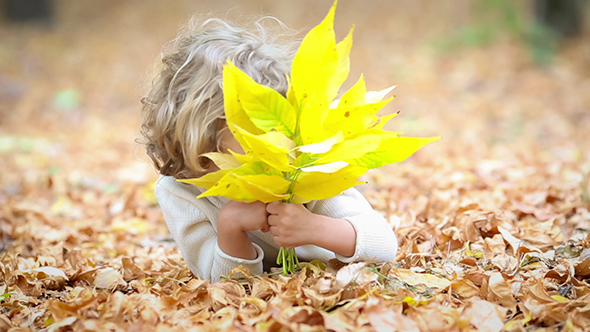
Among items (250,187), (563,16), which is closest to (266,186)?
(250,187)

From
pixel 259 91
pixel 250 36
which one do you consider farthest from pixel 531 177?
pixel 259 91

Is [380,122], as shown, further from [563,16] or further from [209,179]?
[563,16]

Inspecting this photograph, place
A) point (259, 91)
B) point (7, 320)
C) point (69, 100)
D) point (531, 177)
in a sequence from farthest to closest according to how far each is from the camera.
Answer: point (69, 100) < point (531, 177) < point (7, 320) < point (259, 91)

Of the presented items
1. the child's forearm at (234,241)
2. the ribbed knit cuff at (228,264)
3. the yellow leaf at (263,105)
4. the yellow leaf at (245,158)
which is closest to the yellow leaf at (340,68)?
the yellow leaf at (263,105)

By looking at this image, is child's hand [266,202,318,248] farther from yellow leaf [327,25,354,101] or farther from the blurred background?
the blurred background

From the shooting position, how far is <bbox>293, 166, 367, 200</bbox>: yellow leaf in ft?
4.25

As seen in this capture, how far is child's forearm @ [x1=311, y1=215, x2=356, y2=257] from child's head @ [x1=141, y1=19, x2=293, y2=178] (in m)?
0.37

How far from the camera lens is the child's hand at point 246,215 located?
1.40 metres

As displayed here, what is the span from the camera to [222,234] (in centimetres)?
149

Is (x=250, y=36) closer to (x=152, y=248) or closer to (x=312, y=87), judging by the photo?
(x=312, y=87)

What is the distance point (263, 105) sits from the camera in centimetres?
124

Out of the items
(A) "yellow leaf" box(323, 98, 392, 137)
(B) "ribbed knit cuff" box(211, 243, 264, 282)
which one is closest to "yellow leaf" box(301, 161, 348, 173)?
(A) "yellow leaf" box(323, 98, 392, 137)

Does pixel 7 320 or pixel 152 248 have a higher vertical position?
pixel 7 320

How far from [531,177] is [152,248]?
2196mm
